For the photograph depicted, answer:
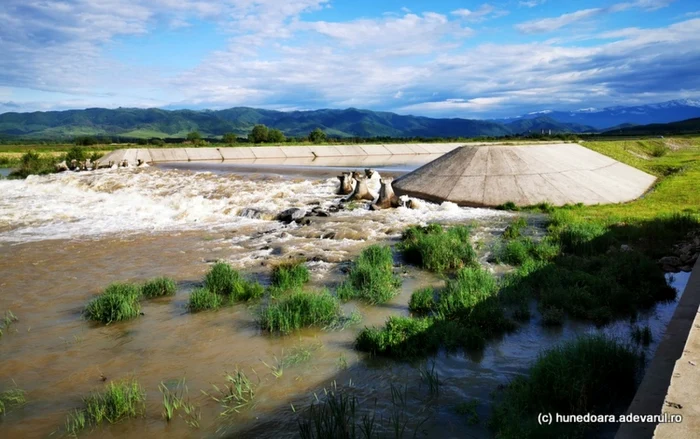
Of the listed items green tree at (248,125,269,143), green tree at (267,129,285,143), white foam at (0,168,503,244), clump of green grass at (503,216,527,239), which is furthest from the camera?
green tree at (267,129,285,143)

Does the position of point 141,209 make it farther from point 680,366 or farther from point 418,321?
point 680,366

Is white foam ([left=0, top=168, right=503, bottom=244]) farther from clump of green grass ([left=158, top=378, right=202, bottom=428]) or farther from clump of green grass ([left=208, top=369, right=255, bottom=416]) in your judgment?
clump of green grass ([left=158, top=378, right=202, bottom=428])

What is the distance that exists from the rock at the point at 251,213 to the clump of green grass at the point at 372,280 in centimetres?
1023

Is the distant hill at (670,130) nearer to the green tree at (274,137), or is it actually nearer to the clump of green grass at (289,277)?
the green tree at (274,137)

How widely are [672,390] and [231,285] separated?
30.0 feet

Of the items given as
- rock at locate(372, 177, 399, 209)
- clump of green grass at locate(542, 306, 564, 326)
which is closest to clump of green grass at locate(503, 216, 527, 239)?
rock at locate(372, 177, 399, 209)

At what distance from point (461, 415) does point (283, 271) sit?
22.4ft

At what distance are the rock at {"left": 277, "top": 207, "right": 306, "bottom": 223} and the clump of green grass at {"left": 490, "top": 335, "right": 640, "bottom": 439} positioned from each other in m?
15.5

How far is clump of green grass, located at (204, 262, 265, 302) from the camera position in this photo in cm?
1110

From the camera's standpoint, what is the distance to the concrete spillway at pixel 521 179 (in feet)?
76.7

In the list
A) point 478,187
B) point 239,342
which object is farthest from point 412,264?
point 478,187

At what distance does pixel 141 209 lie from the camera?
2484 cm

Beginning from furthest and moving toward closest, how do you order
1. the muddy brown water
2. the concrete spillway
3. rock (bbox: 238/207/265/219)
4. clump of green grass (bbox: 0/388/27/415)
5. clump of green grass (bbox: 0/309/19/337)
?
1. the concrete spillway
2. rock (bbox: 238/207/265/219)
3. clump of green grass (bbox: 0/309/19/337)
4. clump of green grass (bbox: 0/388/27/415)
5. the muddy brown water

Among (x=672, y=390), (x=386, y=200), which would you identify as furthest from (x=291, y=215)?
(x=672, y=390)
